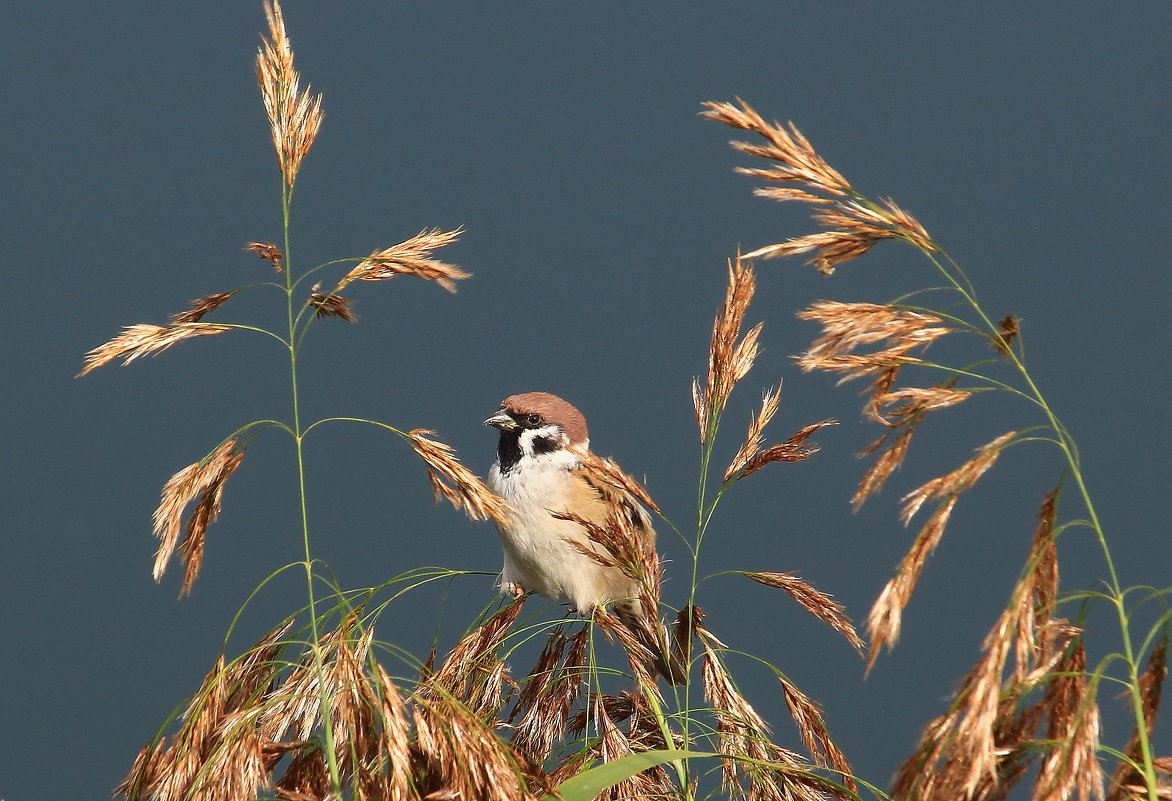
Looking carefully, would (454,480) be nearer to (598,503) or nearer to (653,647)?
(653,647)

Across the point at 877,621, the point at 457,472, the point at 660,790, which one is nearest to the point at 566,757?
the point at 660,790

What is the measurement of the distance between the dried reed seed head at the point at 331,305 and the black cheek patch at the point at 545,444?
1013 mm

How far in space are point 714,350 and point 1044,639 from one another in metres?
0.50

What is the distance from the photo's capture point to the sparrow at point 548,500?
2.73 meters

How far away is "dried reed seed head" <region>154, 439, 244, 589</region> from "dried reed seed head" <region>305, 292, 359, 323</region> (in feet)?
0.75

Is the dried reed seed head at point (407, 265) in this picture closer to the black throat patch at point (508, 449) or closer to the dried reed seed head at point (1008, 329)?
the dried reed seed head at point (1008, 329)

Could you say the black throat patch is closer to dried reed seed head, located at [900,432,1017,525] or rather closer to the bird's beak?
the bird's beak

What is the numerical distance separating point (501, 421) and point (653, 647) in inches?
23.9

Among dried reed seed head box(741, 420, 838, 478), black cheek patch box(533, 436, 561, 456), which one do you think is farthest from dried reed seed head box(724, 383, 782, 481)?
black cheek patch box(533, 436, 561, 456)

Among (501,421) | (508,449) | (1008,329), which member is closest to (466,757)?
(1008,329)

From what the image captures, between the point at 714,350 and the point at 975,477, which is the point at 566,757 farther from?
the point at 975,477

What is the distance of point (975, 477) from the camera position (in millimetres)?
1288

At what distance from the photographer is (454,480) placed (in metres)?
1.66

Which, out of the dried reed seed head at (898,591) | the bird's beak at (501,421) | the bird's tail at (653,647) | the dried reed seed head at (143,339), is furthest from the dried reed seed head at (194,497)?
the bird's beak at (501,421)
